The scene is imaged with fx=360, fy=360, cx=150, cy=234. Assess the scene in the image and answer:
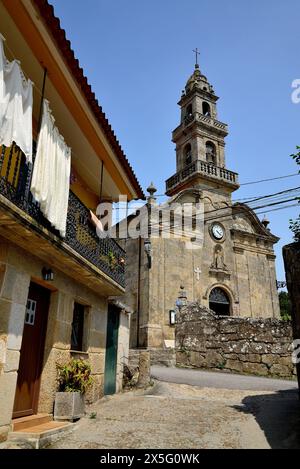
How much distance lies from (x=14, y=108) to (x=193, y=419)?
19.9ft

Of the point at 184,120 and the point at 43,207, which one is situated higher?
the point at 184,120

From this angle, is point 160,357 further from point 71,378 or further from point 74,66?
point 74,66

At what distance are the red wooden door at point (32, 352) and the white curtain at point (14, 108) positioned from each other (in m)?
2.75

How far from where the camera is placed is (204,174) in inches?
914

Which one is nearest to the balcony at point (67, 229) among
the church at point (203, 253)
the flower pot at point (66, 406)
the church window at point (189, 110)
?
the flower pot at point (66, 406)

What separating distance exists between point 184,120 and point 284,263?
2193 cm

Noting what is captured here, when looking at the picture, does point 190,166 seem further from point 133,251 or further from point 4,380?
point 4,380

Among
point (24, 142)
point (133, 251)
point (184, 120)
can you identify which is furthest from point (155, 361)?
point (184, 120)

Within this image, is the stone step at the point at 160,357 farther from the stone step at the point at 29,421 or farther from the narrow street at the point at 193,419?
the stone step at the point at 29,421

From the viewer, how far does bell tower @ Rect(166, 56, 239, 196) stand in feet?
77.8

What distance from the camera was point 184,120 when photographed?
86.9 feet

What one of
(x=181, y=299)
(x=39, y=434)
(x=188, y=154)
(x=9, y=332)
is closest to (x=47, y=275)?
(x=9, y=332)

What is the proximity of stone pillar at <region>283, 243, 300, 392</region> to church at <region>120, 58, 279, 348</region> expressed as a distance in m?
10.9

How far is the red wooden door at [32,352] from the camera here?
19.7ft
